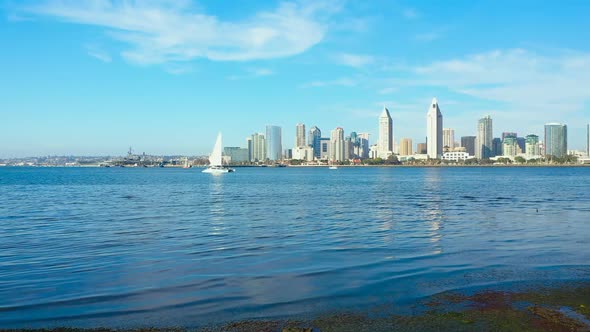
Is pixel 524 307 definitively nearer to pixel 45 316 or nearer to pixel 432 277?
pixel 432 277

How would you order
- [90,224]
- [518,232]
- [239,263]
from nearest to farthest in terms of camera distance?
1. [239,263]
2. [518,232]
3. [90,224]

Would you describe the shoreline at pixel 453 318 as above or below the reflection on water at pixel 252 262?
above

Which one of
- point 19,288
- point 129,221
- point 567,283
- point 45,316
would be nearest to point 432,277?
point 567,283

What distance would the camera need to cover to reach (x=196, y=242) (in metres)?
23.1

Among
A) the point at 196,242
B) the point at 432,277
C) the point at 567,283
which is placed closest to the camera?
the point at 567,283

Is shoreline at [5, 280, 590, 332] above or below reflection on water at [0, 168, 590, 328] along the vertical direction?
above

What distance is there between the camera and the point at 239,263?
1777 cm

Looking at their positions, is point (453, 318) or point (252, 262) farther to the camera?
point (252, 262)

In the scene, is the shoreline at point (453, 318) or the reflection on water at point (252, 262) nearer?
the shoreline at point (453, 318)

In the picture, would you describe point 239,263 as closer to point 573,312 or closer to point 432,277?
point 432,277

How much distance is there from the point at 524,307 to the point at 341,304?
390cm

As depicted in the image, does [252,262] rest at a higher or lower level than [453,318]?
lower

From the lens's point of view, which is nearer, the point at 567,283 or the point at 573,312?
the point at 573,312

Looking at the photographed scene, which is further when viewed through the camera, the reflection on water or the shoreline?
the reflection on water
